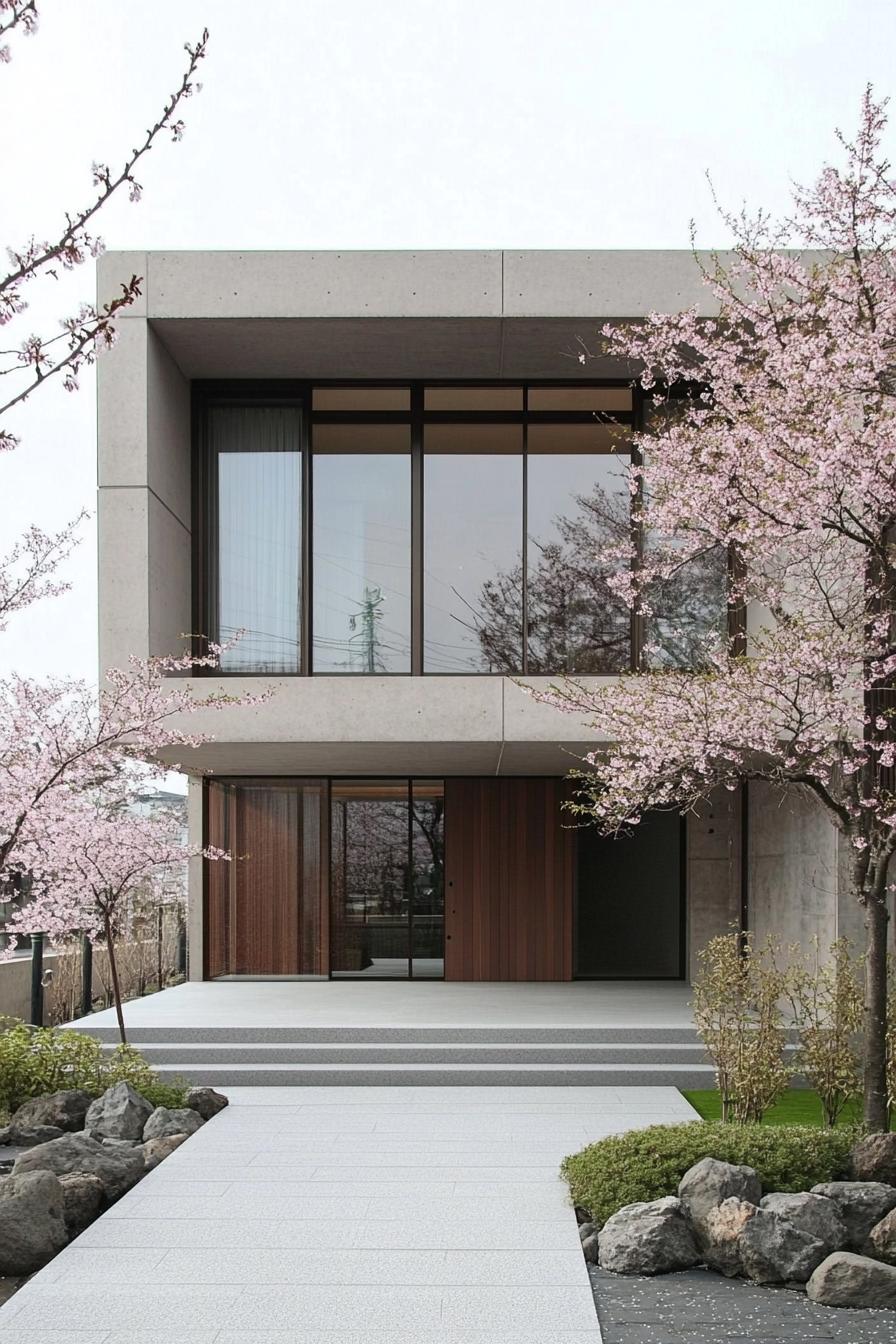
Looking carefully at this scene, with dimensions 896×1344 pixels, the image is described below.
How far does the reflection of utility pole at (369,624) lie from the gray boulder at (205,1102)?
4862 millimetres

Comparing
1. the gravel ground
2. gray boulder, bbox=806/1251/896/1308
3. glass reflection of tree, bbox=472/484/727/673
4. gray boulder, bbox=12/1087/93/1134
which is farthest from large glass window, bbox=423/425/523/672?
gray boulder, bbox=806/1251/896/1308

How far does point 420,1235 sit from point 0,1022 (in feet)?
29.2

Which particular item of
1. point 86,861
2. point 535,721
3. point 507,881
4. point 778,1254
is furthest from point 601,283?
point 778,1254

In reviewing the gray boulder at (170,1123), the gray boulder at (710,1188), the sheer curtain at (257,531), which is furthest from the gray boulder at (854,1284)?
the sheer curtain at (257,531)

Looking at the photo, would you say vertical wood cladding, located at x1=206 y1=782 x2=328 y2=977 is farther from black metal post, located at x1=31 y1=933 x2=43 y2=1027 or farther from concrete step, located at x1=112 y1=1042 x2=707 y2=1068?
concrete step, located at x1=112 y1=1042 x2=707 y2=1068

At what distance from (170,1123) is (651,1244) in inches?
145

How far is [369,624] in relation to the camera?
1288cm

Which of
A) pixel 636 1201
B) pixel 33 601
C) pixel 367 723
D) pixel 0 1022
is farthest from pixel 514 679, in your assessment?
pixel 0 1022

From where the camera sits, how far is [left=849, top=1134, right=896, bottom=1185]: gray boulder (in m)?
6.46

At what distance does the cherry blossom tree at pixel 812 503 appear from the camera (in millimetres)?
6750

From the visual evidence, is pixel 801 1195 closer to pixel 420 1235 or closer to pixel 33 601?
pixel 420 1235

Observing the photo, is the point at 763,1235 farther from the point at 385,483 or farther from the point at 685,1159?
the point at 385,483

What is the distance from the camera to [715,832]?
48.2 ft

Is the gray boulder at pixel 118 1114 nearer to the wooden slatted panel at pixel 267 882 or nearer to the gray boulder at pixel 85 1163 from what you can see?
the gray boulder at pixel 85 1163
